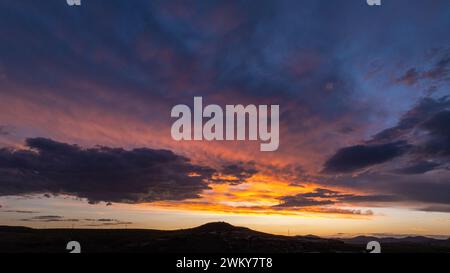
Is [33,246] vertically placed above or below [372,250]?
below

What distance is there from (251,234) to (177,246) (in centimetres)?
3483

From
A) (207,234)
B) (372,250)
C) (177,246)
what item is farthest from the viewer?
(207,234)

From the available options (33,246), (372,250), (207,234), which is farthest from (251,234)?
(372,250)

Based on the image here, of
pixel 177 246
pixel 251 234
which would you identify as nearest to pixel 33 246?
pixel 177 246

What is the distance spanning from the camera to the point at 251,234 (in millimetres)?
177750
